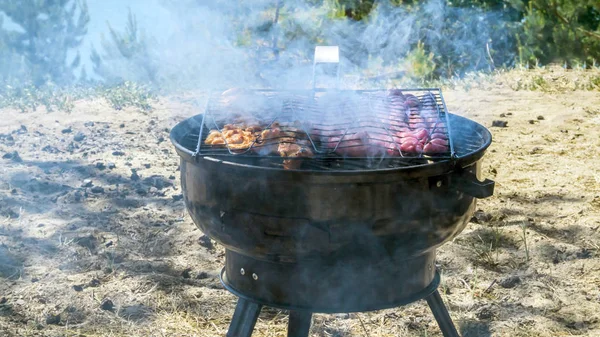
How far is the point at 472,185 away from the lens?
2.37m

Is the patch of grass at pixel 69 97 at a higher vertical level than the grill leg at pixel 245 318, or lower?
lower

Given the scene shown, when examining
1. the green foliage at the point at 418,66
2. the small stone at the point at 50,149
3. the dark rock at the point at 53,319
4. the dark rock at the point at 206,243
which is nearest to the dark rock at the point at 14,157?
the small stone at the point at 50,149

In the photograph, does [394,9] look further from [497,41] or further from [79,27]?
[79,27]

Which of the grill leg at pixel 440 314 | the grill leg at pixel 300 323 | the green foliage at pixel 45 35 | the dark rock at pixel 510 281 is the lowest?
the green foliage at pixel 45 35

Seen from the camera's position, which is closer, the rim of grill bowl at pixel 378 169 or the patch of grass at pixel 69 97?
the rim of grill bowl at pixel 378 169

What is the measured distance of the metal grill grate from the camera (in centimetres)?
249

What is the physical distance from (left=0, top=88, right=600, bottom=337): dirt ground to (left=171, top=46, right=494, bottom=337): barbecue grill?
82cm

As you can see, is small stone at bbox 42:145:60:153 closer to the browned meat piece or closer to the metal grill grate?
the metal grill grate

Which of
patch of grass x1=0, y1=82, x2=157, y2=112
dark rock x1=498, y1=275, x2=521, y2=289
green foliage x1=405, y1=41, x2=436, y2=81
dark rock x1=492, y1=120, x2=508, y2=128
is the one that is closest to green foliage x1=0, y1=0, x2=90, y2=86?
patch of grass x1=0, y1=82, x2=157, y2=112

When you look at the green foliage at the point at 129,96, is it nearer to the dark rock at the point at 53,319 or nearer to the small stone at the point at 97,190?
the small stone at the point at 97,190

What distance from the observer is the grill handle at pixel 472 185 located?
7.62 ft

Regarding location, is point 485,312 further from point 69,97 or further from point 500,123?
point 69,97

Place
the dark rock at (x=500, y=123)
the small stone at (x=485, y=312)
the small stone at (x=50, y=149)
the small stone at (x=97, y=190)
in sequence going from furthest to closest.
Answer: the dark rock at (x=500, y=123), the small stone at (x=50, y=149), the small stone at (x=97, y=190), the small stone at (x=485, y=312)

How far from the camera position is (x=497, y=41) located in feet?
35.7
